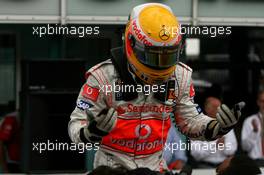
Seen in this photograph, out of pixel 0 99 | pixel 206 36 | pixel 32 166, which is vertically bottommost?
pixel 32 166

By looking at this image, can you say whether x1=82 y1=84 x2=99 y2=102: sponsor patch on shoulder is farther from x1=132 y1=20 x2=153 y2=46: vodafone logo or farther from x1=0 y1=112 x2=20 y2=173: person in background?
x1=0 y1=112 x2=20 y2=173: person in background

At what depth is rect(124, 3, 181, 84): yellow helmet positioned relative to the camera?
315 cm

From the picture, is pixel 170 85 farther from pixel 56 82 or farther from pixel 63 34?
pixel 63 34

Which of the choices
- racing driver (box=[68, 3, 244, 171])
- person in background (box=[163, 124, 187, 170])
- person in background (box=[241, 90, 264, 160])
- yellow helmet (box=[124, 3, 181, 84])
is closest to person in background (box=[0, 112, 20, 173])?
person in background (box=[163, 124, 187, 170])

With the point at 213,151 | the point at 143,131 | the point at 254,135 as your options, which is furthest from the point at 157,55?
the point at 254,135

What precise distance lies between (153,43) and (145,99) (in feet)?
1.04

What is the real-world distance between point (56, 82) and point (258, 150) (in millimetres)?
1945

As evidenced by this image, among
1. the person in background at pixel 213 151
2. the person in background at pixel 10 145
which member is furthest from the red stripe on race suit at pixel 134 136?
the person in background at pixel 10 145

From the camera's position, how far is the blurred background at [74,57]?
262 inches

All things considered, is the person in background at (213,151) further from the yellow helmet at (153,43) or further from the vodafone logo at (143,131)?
the yellow helmet at (153,43)

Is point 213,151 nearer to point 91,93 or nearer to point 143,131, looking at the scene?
point 143,131

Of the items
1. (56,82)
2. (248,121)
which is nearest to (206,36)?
(248,121)

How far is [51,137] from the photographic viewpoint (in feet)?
22.2

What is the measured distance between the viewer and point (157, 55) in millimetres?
3154
